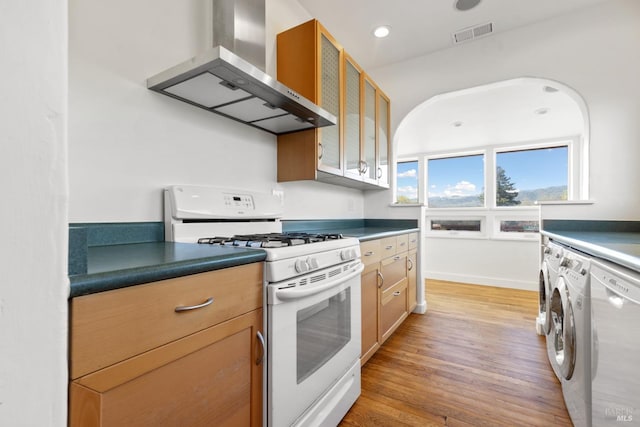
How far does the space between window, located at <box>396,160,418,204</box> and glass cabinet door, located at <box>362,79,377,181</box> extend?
8.18 feet

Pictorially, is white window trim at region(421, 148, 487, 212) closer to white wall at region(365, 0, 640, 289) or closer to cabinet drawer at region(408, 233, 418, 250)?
cabinet drawer at region(408, 233, 418, 250)

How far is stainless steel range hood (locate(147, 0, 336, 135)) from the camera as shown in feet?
3.86

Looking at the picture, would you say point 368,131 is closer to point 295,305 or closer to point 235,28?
point 235,28

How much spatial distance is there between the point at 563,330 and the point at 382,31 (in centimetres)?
261

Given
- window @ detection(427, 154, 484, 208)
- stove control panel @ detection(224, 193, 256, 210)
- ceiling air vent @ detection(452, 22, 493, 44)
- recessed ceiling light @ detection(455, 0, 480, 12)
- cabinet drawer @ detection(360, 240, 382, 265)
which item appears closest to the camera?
stove control panel @ detection(224, 193, 256, 210)

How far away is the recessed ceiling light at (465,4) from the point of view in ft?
7.35

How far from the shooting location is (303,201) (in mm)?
2340

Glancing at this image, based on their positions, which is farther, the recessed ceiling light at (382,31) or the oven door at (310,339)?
the recessed ceiling light at (382,31)

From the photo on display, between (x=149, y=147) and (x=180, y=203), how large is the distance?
0.95 feet

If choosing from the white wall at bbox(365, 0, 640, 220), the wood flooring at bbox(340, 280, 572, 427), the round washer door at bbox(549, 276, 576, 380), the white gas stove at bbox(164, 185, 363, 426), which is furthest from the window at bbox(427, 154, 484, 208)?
the white gas stove at bbox(164, 185, 363, 426)

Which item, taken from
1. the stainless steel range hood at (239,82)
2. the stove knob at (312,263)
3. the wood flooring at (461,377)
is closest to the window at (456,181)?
the wood flooring at (461,377)

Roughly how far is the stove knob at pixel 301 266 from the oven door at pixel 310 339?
35 mm

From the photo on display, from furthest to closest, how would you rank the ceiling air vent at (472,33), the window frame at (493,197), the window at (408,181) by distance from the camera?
the window at (408,181), the window frame at (493,197), the ceiling air vent at (472,33)

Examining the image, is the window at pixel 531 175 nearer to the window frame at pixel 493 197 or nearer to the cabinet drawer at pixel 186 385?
the window frame at pixel 493 197
